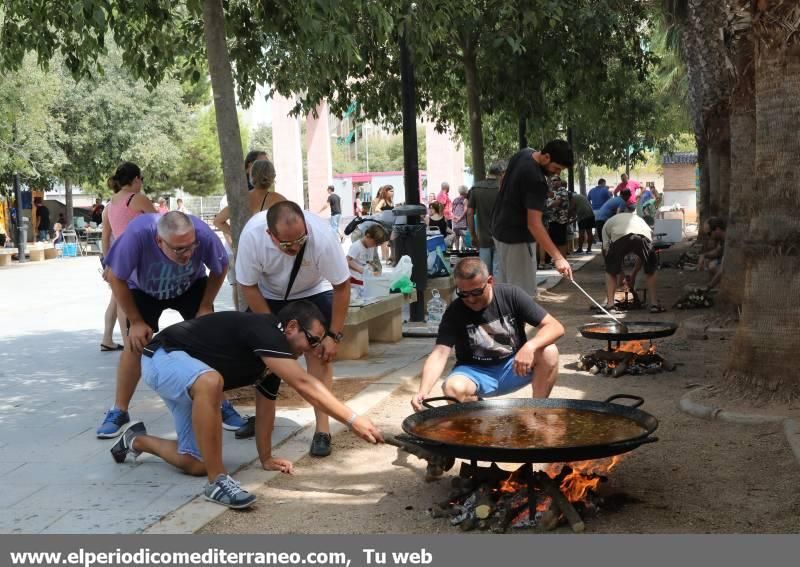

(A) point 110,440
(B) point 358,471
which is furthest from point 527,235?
(A) point 110,440

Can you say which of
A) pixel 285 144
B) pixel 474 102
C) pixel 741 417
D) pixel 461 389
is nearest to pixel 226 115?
pixel 461 389

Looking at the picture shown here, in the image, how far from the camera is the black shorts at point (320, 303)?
669 cm

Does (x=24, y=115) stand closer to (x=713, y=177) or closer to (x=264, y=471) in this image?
(x=713, y=177)

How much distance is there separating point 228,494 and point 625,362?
16.0ft

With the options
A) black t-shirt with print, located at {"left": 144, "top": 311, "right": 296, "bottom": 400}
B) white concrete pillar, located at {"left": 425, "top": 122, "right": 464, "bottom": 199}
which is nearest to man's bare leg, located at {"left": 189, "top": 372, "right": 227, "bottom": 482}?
black t-shirt with print, located at {"left": 144, "top": 311, "right": 296, "bottom": 400}

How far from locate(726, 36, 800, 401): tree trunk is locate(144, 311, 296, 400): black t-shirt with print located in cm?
357

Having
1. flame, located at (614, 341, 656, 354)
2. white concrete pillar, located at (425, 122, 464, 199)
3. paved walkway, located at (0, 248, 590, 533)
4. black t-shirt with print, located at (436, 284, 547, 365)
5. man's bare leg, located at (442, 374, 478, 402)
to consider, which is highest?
white concrete pillar, located at (425, 122, 464, 199)

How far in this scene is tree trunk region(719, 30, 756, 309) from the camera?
11.5 m

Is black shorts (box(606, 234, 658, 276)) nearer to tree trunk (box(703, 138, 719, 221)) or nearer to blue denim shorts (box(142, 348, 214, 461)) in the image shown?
tree trunk (box(703, 138, 719, 221))

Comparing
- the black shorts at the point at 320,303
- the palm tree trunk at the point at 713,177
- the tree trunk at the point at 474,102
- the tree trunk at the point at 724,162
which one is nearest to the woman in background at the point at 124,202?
the black shorts at the point at 320,303

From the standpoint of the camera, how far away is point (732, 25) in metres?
8.09

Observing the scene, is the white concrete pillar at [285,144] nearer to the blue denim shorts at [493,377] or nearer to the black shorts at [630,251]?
the black shorts at [630,251]

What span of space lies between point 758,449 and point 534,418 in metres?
1.81

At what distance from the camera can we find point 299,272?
6.58 metres
